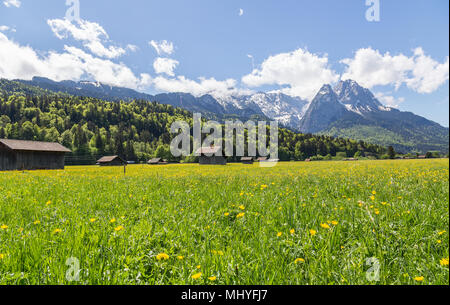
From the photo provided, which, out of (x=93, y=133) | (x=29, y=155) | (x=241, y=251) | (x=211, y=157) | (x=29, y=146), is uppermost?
(x=93, y=133)

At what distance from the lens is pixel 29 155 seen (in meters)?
40.2

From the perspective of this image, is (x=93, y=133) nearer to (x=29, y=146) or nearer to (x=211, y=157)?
(x=211, y=157)

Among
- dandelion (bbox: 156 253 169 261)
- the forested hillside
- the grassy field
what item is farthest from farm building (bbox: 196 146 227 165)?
dandelion (bbox: 156 253 169 261)

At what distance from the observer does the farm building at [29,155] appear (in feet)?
124

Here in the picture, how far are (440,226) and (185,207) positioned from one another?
4554 millimetres

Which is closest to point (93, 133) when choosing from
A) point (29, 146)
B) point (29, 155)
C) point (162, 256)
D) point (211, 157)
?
point (211, 157)

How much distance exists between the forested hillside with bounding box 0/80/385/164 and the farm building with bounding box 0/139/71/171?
2452 inches

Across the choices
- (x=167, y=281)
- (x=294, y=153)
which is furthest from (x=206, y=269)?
(x=294, y=153)

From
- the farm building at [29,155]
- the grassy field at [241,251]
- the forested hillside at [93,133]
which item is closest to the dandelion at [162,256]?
the grassy field at [241,251]

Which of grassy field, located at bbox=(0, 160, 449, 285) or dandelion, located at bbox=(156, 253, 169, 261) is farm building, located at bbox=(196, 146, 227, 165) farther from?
dandelion, located at bbox=(156, 253, 169, 261)

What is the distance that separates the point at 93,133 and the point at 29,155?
103m

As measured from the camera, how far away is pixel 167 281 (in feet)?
6.95
